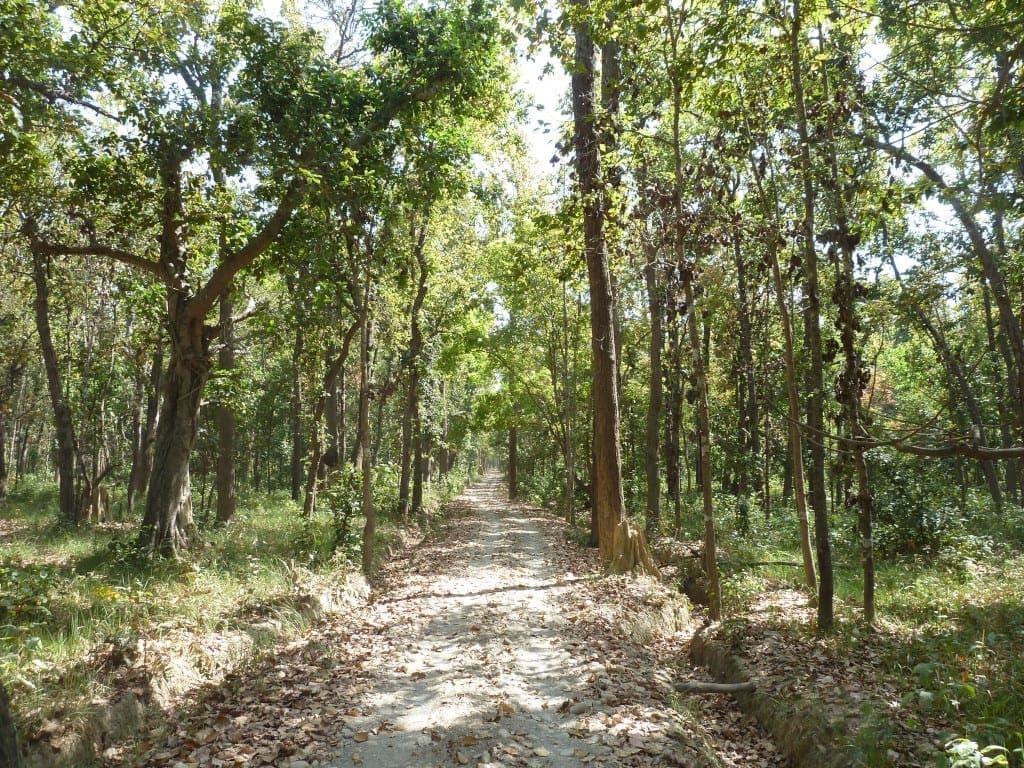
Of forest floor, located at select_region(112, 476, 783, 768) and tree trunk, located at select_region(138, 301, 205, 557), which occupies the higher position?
tree trunk, located at select_region(138, 301, 205, 557)

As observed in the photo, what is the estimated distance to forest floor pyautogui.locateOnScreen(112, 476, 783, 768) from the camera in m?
4.73

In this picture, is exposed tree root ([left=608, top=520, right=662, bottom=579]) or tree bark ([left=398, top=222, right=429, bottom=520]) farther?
tree bark ([left=398, top=222, right=429, bottom=520])

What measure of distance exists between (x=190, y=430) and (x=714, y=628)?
1006cm

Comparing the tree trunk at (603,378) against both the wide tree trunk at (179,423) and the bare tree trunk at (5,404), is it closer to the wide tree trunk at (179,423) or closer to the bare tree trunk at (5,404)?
the wide tree trunk at (179,423)

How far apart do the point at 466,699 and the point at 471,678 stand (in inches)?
21.9

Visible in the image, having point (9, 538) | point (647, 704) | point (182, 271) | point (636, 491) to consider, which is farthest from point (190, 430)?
point (636, 491)

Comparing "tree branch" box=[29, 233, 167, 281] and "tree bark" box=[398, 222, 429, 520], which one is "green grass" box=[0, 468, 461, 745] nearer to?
"tree bark" box=[398, 222, 429, 520]

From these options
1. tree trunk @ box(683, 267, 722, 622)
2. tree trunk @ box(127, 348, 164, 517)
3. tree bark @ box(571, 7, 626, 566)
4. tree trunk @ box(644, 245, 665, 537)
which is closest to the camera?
tree trunk @ box(683, 267, 722, 622)

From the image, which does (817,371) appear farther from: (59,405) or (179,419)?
(59,405)

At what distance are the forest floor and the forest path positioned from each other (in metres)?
0.02

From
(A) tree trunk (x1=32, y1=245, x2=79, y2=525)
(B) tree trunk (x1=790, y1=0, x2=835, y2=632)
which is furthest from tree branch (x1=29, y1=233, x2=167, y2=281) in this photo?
(B) tree trunk (x1=790, y1=0, x2=835, y2=632)

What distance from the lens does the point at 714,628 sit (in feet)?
26.1

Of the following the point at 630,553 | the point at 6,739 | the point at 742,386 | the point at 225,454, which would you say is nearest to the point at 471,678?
the point at 6,739

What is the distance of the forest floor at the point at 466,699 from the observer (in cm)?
473
